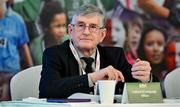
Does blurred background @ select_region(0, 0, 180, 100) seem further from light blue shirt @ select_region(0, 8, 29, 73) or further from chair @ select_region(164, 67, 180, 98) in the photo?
chair @ select_region(164, 67, 180, 98)

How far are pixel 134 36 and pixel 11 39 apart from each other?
1059 millimetres

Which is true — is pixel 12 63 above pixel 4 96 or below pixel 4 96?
above

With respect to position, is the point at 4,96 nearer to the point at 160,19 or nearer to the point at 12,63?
the point at 12,63

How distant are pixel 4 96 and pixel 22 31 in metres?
0.54

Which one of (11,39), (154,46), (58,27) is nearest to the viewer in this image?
(11,39)

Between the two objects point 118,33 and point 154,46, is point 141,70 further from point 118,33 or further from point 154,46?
point 154,46

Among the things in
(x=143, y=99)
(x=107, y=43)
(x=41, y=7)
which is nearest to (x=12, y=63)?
(x=41, y=7)

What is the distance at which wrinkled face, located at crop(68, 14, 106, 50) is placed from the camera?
2.24 meters

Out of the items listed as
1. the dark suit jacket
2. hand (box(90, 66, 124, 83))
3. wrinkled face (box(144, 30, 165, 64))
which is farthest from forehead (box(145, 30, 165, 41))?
hand (box(90, 66, 124, 83))

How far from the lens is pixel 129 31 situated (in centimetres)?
337

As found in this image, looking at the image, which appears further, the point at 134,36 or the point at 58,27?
the point at 134,36

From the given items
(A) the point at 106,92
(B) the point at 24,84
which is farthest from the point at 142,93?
(B) the point at 24,84

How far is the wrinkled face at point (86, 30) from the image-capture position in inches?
88.4

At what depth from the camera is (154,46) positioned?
11.2 feet
